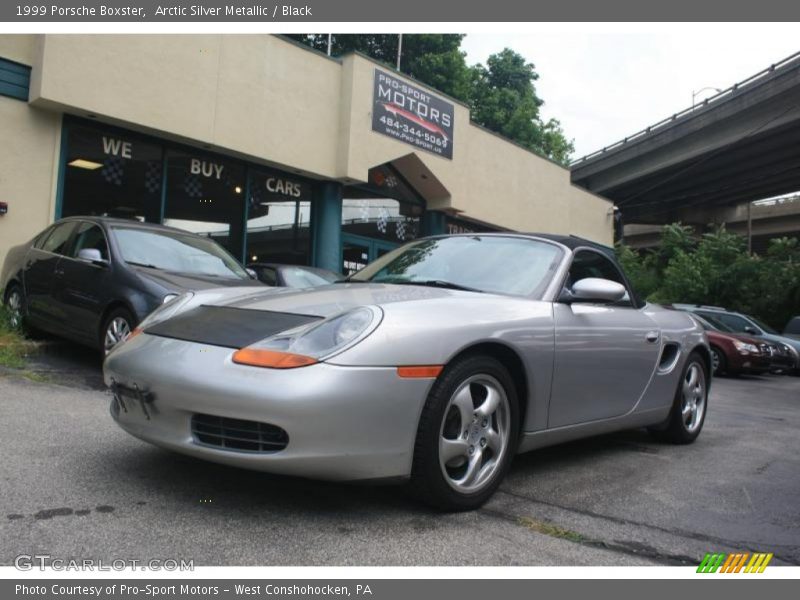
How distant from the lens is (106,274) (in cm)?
611

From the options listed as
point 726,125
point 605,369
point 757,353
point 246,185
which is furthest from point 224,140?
point 726,125

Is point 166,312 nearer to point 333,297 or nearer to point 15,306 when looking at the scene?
point 333,297

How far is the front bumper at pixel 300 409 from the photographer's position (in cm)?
253

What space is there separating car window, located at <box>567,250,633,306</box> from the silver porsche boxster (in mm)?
29

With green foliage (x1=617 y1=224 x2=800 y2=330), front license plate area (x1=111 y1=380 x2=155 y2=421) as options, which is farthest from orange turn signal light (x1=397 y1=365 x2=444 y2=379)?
green foliage (x1=617 y1=224 x2=800 y2=330)

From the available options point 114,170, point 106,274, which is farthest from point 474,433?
point 114,170

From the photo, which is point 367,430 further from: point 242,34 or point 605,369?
point 242,34

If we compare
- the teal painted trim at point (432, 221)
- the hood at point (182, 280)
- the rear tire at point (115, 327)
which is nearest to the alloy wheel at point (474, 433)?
the hood at point (182, 280)

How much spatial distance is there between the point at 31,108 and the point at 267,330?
942cm

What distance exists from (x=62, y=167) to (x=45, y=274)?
444cm

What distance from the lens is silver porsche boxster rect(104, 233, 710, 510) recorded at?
2.58m

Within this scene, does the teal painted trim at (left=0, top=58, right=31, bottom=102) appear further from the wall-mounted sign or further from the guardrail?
the guardrail

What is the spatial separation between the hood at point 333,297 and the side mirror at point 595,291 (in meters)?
0.53

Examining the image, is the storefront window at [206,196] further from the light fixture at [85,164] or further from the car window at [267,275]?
the car window at [267,275]
